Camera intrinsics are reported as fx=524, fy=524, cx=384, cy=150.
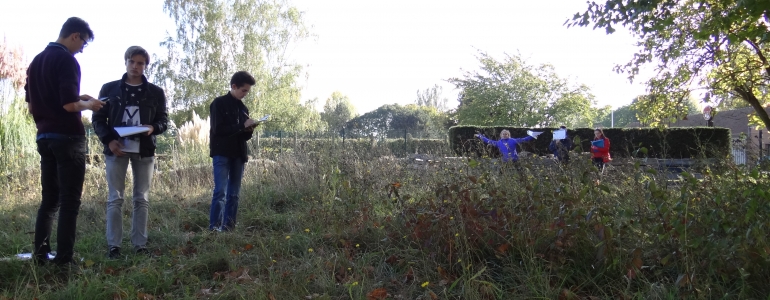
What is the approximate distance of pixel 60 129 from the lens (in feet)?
10.5

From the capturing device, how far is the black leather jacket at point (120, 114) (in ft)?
12.0

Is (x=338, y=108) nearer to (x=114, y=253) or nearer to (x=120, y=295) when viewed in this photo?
(x=114, y=253)

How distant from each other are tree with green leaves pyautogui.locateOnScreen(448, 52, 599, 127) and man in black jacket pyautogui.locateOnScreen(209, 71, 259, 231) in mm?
28411

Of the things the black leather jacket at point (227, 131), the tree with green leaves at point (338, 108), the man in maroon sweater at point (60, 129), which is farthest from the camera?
the tree with green leaves at point (338, 108)

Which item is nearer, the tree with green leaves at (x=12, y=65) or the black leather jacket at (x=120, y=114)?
the black leather jacket at (x=120, y=114)

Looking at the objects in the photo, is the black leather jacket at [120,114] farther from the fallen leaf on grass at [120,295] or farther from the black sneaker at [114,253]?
the fallen leaf on grass at [120,295]

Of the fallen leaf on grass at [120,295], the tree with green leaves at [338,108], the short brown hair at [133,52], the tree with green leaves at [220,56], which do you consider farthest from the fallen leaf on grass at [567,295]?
the tree with green leaves at [338,108]

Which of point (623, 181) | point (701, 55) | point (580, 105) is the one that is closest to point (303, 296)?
point (623, 181)

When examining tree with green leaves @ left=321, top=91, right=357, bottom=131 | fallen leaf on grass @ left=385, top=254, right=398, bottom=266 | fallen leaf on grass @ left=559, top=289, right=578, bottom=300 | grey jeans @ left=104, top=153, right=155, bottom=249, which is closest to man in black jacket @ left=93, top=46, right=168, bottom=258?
grey jeans @ left=104, top=153, right=155, bottom=249

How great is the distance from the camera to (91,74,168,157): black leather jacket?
366 centimetres

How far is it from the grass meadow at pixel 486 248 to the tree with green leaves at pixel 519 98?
28.6 meters

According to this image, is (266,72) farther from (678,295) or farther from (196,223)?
(678,295)

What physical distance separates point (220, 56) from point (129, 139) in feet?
90.4

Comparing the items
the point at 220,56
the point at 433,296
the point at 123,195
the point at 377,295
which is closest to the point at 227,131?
the point at 123,195
